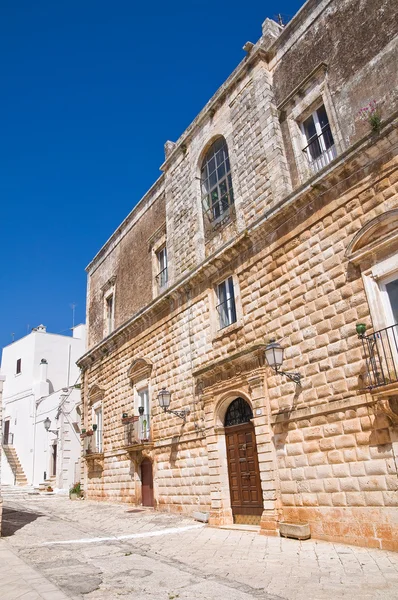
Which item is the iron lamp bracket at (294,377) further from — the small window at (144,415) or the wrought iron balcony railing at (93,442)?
the wrought iron balcony railing at (93,442)

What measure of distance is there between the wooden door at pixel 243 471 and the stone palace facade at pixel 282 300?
0.12 ft

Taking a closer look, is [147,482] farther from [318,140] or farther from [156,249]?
[318,140]

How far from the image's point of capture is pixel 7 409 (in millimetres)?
33125

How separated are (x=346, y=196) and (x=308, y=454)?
4513mm

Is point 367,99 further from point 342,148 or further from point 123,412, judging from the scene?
point 123,412

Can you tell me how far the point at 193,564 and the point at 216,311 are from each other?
600 centimetres

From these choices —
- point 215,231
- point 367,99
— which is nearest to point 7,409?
point 215,231

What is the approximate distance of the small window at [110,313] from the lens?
17938 millimetres

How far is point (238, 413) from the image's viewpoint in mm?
10336

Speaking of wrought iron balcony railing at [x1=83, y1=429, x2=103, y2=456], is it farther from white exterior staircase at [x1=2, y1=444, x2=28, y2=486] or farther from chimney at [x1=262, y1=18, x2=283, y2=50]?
chimney at [x1=262, y1=18, x2=283, y2=50]

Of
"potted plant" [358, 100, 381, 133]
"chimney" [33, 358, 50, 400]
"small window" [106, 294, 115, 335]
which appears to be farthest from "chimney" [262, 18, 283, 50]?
"chimney" [33, 358, 50, 400]

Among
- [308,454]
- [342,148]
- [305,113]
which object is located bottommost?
[308,454]

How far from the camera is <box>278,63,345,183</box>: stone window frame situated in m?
8.95

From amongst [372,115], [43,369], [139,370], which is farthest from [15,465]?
[372,115]
